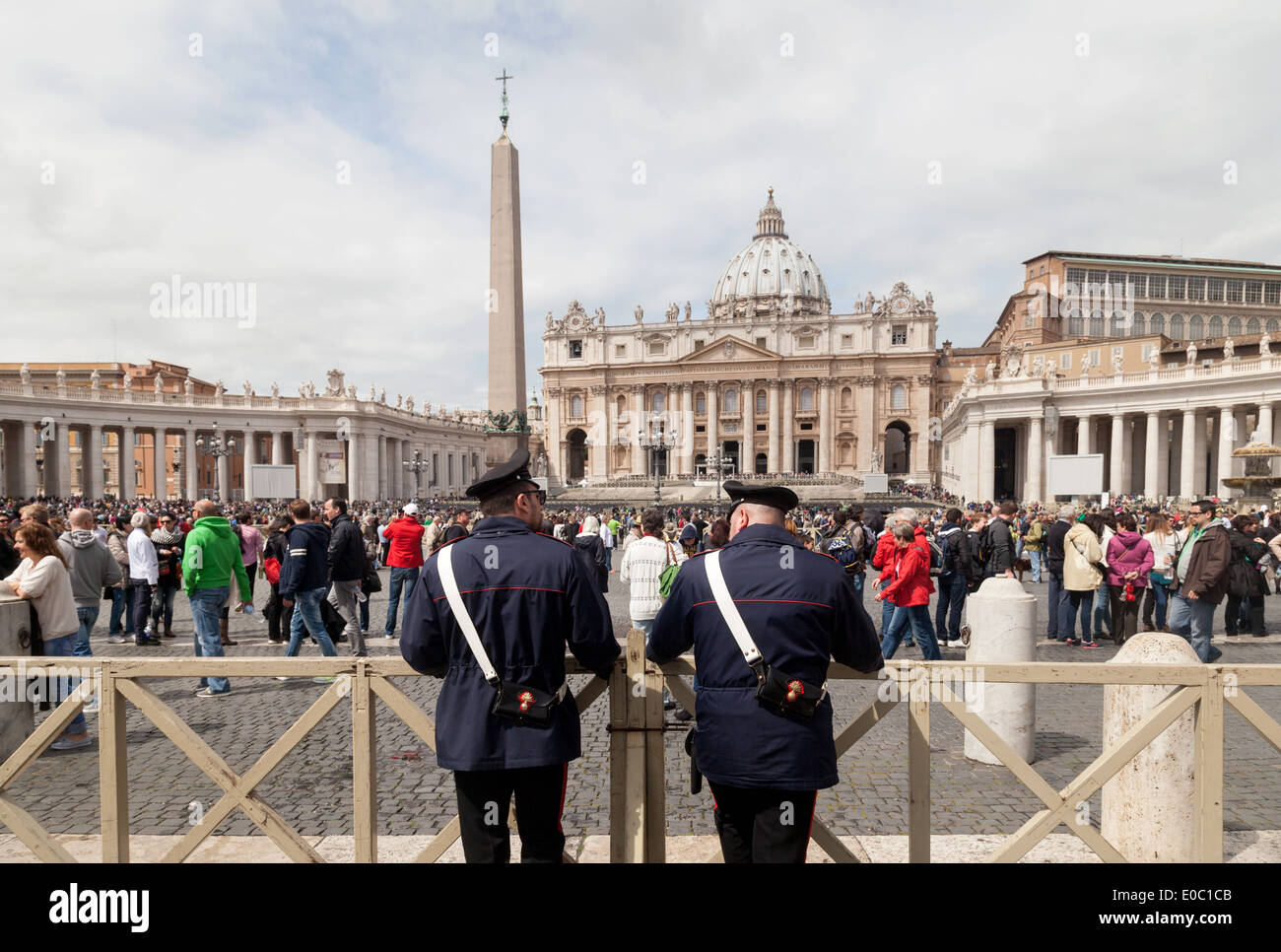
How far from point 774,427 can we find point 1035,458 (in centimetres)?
3664

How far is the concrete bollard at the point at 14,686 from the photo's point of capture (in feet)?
15.6

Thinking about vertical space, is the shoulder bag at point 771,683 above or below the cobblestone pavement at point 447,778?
above

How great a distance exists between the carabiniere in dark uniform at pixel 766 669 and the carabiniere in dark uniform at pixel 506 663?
1.19 feet

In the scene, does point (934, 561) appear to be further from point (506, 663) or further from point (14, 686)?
point (14, 686)

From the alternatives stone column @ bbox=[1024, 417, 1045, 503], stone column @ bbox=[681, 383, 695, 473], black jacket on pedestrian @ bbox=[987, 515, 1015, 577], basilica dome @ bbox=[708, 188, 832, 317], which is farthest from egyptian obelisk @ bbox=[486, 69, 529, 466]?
basilica dome @ bbox=[708, 188, 832, 317]

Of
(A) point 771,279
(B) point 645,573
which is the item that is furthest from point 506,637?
(A) point 771,279

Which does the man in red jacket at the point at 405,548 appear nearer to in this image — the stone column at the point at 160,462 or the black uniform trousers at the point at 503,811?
the black uniform trousers at the point at 503,811

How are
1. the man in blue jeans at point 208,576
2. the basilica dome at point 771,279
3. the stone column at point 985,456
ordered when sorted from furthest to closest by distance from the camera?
the basilica dome at point 771,279
the stone column at point 985,456
the man in blue jeans at point 208,576

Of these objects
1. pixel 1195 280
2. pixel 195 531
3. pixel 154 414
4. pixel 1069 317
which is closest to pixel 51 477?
pixel 154 414

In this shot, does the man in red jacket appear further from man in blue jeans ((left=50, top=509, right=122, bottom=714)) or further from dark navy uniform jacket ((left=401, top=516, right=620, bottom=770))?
dark navy uniform jacket ((left=401, top=516, right=620, bottom=770))

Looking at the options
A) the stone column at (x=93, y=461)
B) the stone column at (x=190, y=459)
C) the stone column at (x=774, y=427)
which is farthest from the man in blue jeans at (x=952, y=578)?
the stone column at (x=774, y=427)

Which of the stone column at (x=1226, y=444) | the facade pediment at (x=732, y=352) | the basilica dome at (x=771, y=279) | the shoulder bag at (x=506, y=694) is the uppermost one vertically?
the basilica dome at (x=771, y=279)

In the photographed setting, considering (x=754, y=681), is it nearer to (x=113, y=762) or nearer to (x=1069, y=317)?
(x=113, y=762)
